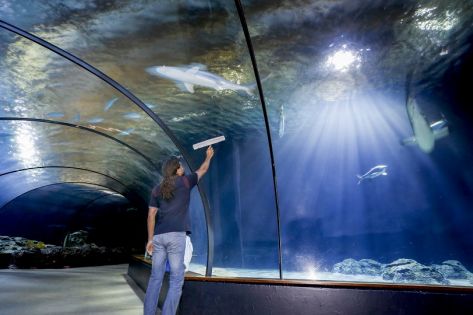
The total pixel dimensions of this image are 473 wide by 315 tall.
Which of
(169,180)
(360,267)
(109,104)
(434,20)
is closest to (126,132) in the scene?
(109,104)

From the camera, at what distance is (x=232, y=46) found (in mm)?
5809

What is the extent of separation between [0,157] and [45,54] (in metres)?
7.21

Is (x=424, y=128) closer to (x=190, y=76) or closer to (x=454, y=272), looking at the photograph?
(x=454, y=272)

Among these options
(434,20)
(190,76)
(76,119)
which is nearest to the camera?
(190,76)

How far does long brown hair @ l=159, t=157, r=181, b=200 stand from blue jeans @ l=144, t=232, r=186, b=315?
44cm

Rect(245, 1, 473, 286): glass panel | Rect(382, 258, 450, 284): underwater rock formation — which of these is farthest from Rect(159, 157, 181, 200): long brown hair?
Rect(382, 258, 450, 284): underwater rock formation

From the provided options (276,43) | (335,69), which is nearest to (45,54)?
(276,43)

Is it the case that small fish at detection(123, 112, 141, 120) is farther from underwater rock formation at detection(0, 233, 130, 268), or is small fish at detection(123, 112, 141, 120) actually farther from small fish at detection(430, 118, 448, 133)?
small fish at detection(430, 118, 448, 133)

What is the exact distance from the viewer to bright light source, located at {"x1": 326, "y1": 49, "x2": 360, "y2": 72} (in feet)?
33.0

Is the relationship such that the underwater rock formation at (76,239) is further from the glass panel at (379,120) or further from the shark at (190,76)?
the shark at (190,76)

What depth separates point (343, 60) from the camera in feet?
36.0

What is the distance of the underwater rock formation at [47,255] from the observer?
13.9 metres

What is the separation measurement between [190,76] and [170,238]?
4636 millimetres

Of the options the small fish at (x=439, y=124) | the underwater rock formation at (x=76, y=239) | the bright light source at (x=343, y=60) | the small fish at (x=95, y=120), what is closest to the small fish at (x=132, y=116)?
the small fish at (x=95, y=120)
